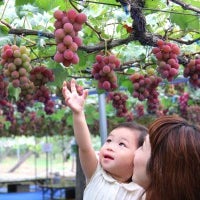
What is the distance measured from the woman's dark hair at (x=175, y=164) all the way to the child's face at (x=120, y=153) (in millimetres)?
667

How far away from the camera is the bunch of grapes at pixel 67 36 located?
193 centimetres

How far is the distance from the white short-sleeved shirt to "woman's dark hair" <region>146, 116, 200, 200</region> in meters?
0.67

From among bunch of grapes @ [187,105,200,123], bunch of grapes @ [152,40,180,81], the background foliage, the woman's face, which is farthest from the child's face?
bunch of grapes @ [187,105,200,123]

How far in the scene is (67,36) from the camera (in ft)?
6.33

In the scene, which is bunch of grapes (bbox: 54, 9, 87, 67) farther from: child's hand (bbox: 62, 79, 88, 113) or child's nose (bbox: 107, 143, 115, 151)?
child's nose (bbox: 107, 143, 115, 151)

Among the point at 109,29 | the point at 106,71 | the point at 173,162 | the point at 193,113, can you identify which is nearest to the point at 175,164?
the point at 173,162

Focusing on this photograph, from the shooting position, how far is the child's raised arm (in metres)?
2.06

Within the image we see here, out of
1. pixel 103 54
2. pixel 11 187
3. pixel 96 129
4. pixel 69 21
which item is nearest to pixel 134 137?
pixel 103 54

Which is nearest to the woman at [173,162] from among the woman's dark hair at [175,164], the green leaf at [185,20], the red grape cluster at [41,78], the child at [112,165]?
the woman's dark hair at [175,164]

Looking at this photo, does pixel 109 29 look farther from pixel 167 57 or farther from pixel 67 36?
pixel 67 36

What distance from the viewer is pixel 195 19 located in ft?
8.73

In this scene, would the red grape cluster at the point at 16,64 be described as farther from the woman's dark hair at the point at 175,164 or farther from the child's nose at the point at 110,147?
the woman's dark hair at the point at 175,164

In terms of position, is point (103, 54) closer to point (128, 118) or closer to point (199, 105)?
point (128, 118)

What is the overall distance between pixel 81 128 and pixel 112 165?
244 millimetres
